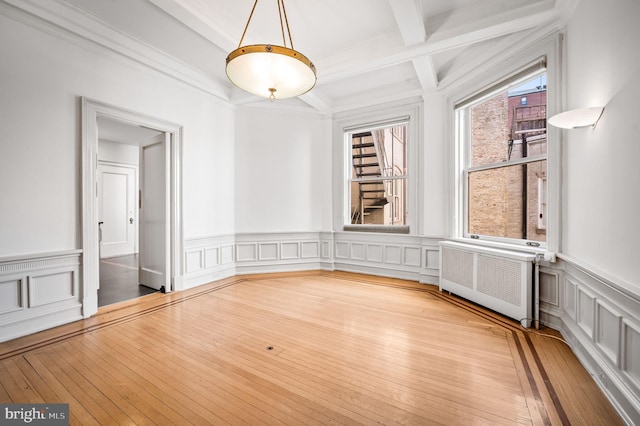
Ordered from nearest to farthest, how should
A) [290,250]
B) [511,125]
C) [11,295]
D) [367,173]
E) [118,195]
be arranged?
1. [11,295]
2. [511,125]
3. [290,250]
4. [367,173]
5. [118,195]

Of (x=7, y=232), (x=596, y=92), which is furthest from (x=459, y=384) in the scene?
(x=7, y=232)

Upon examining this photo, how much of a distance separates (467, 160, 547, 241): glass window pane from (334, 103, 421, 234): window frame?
3.05 ft

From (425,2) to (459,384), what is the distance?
347 centimetres

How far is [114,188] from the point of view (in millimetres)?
7199

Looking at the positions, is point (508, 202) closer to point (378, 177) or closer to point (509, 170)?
point (509, 170)

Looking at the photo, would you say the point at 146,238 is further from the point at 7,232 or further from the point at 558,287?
the point at 558,287

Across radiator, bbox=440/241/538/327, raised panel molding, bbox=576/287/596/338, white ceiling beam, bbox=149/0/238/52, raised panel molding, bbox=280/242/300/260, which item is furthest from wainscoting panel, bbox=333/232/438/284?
white ceiling beam, bbox=149/0/238/52

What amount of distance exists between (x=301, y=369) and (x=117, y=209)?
24.4 ft

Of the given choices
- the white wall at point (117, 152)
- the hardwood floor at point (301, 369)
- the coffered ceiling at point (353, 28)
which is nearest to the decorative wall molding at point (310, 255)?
the hardwood floor at point (301, 369)

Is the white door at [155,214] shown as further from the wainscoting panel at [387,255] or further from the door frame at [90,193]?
the wainscoting panel at [387,255]

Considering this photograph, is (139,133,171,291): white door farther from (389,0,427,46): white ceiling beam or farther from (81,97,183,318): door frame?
(389,0,427,46): white ceiling beam

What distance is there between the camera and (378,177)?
5027mm

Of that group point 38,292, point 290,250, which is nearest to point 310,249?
point 290,250

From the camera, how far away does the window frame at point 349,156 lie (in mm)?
4625
